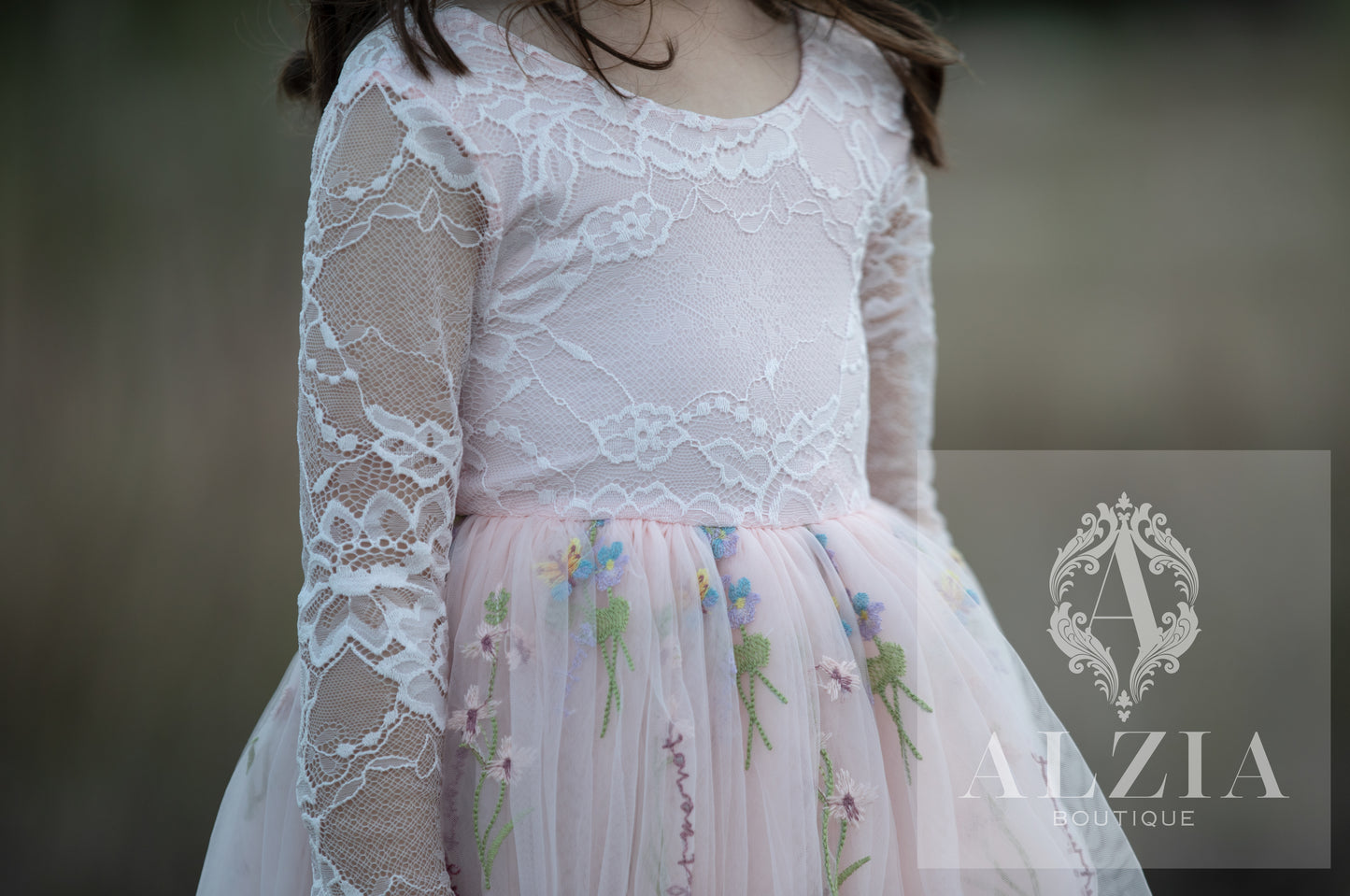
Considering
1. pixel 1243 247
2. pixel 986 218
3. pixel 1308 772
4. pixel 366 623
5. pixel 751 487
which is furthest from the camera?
pixel 986 218

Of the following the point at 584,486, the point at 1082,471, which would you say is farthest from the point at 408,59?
the point at 1082,471

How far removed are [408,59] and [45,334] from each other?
6.53 ft

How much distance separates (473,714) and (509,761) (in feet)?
0.13

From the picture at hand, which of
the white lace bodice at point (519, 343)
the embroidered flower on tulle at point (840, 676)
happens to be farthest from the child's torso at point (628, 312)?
the embroidered flower on tulle at point (840, 676)

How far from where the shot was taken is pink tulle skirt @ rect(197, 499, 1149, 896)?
637mm

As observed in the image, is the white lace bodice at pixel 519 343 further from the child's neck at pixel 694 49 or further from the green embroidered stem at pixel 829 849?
the green embroidered stem at pixel 829 849

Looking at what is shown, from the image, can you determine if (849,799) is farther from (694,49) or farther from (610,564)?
(694,49)

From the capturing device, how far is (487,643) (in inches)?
26.3

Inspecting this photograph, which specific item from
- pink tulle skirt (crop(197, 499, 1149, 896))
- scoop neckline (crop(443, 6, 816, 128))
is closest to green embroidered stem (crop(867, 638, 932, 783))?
pink tulle skirt (crop(197, 499, 1149, 896))

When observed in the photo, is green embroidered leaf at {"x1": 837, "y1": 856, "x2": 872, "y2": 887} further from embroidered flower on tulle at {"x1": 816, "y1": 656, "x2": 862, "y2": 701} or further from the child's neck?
the child's neck

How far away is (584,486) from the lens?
2.28ft

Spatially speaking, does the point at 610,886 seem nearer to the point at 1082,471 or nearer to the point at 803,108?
the point at 803,108

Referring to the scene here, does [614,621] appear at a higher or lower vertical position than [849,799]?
higher

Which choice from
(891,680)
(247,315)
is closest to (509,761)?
(891,680)
